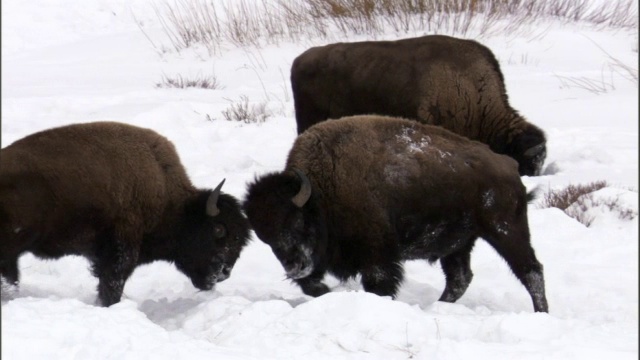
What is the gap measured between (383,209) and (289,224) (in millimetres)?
585

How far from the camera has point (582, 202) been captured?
8125 millimetres

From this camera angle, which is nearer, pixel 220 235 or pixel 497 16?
pixel 220 235

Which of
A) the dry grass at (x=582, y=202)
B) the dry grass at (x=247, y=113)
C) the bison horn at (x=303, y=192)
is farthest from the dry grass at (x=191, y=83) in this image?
the bison horn at (x=303, y=192)

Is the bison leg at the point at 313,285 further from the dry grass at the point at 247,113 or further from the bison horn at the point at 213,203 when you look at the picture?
the dry grass at the point at 247,113

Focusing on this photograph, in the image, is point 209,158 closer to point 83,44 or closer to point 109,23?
point 83,44

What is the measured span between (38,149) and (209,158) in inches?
159

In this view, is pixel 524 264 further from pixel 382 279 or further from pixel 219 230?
pixel 219 230

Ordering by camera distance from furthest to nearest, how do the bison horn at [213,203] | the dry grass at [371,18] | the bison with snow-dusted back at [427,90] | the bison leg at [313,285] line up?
the dry grass at [371,18]
the bison with snow-dusted back at [427,90]
the bison horn at [213,203]
the bison leg at [313,285]

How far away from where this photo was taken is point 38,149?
607 cm

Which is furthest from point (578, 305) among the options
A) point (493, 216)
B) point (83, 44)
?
point (83, 44)

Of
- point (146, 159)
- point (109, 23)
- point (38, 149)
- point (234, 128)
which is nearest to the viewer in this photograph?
point (38, 149)

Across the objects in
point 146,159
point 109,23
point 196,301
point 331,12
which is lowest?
point 109,23

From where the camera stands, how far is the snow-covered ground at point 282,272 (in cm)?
479

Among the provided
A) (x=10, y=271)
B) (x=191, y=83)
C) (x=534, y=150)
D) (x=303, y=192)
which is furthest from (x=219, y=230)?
(x=191, y=83)
